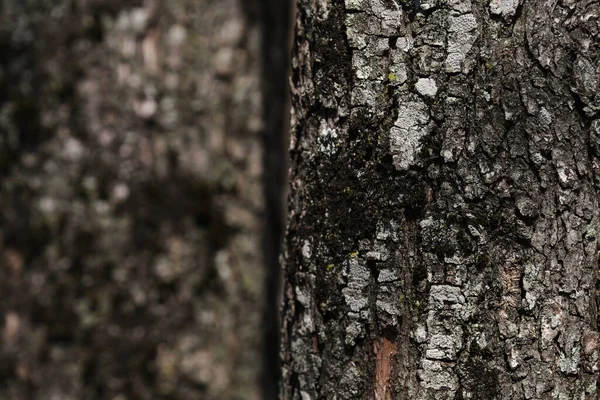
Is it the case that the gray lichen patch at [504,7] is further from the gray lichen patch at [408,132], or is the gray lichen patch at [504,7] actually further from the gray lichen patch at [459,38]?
the gray lichen patch at [408,132]

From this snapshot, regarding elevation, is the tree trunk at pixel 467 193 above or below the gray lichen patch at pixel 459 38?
below

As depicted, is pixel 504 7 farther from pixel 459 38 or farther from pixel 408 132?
pixel 408 132

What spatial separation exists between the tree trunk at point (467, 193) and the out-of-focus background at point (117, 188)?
6.56ft

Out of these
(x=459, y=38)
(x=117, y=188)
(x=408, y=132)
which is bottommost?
(x=117, y=188)

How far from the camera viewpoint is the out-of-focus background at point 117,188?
2.99 m

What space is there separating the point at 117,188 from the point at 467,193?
220cm

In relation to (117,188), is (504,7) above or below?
above

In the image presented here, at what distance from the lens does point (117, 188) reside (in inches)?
118

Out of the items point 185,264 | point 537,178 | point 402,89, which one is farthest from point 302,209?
point 185,264

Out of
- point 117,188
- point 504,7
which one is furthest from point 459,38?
point 117,188

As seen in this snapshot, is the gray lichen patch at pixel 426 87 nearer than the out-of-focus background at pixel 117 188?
Yes

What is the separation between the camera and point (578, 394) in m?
1.11

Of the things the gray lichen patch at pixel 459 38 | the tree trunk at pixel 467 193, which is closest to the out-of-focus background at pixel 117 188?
the tree trunk at pixel 467 193

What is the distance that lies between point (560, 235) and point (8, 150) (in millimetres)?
2592
